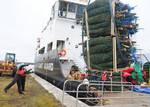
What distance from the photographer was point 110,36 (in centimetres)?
1355

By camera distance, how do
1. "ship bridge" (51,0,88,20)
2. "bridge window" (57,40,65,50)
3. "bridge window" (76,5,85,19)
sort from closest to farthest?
"bridge window" (57,40,65,50), "ship bridge" (51,0,88,20), "bridge window" (76,5,85,19)

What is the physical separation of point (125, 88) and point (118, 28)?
317 centimetres

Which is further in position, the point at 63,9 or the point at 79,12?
the point at 79,12

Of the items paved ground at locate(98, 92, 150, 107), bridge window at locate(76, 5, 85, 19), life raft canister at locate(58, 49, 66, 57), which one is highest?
bridge window at locate(76, 5, 85, 19)

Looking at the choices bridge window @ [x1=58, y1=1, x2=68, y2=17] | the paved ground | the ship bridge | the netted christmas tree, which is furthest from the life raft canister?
the paved ground

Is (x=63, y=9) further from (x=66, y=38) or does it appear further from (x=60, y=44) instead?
(x=60, y=44)

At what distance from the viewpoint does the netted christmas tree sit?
44.6 feet

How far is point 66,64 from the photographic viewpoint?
1741 cm

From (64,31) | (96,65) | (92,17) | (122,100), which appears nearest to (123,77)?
(96,65)

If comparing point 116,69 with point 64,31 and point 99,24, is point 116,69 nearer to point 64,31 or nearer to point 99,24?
point 99,24

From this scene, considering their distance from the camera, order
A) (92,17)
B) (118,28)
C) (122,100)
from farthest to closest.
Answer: (92,17) < (118,28) < (122,100)

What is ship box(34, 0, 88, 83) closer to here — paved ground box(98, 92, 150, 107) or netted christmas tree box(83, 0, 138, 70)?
netted christmas tree box(83, 0, 138, 70)

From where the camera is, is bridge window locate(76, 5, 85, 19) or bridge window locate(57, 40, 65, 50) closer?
bridge window locate(57, 40, 65, 50)

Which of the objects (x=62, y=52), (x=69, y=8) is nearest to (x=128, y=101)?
(x=62, y=52)
